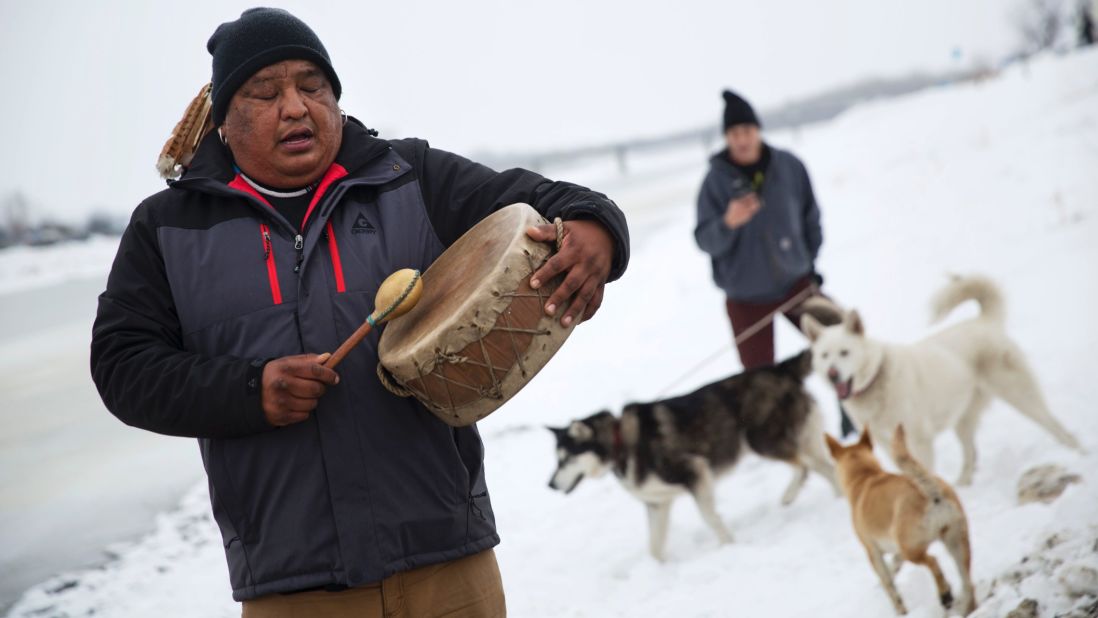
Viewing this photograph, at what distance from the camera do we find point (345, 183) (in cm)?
163

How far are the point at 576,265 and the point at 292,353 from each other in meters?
0.54

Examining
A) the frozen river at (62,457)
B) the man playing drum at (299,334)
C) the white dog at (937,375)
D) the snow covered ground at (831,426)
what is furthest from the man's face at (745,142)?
the frozen river at (62,457)

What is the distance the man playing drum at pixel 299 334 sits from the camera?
1533mm

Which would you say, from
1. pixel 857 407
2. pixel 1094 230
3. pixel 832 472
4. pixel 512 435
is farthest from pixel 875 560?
pixel 1094 230

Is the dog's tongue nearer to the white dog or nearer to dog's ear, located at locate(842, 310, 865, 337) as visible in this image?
the white dog

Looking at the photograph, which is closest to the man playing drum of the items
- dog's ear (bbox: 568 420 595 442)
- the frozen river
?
the frozen river

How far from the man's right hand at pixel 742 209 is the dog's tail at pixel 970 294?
0.99 metres

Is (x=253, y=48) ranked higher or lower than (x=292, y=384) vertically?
higher

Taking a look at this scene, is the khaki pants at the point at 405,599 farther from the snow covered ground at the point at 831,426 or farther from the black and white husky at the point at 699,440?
the black and white husky at the point at 699,440

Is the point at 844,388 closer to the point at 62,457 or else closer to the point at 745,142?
the point at 745,142

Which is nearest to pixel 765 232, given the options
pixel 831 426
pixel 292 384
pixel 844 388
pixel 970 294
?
pixel 844 388

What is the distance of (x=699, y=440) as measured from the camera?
14.6ft

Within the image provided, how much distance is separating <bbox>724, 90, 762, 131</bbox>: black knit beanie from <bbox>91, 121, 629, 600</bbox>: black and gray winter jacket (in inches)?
130

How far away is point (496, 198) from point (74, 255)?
3.99m
